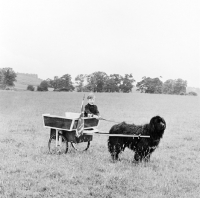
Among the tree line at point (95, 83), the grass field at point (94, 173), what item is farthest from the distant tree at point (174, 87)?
the grass field at point (94, 173)

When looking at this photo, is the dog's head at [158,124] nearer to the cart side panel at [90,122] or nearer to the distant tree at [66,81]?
the cart side panel at [90,122]

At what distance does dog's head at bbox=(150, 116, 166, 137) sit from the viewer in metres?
5.91

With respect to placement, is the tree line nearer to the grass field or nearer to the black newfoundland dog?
the grass field

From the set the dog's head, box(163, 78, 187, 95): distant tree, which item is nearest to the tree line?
box(163, 78, 187, 95): distant tree

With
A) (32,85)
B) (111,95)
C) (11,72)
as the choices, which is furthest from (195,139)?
(32,85)

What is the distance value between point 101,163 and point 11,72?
21.6 metres

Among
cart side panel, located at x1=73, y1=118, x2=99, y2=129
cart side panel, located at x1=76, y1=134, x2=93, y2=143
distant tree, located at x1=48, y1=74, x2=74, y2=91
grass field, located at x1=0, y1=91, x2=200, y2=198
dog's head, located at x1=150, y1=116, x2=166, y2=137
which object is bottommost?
grass field, located at x1=0, y1=91, x2=200, y2=198

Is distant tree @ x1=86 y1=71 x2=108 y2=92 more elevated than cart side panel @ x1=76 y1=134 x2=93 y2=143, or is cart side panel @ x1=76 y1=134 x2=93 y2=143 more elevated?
distant tree @ x1=86 y1=71 x2=108 y2=92

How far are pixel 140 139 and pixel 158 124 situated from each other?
67cm

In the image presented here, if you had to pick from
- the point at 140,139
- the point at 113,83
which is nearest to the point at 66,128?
the point at 140,139

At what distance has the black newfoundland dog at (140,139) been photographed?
19.7 feet

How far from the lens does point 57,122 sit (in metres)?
7.12

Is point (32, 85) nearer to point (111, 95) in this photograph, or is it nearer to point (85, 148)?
point (111, 95)

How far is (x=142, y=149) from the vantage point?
628 centimetres
